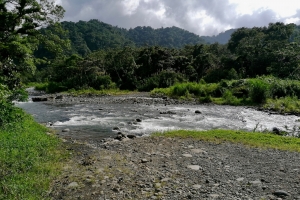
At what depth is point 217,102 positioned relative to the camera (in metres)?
33.0

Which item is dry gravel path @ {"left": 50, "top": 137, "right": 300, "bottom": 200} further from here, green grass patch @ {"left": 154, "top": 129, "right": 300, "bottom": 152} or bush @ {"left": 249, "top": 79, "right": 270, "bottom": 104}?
bush @ {"left": 249, "top": 79, "right": 270, "bottom": 104}

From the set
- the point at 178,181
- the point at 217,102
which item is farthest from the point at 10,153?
the point at 217,102

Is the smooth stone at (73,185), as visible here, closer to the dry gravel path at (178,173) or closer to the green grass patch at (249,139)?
the dry gravel path at (178,173)

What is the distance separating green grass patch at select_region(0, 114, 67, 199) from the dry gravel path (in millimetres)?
446

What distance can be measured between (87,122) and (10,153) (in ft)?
36.9

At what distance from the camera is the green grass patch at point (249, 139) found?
11828 millimetres

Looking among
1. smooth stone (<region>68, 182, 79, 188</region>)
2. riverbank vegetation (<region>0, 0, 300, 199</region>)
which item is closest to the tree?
riverbank vegetation (<region>0, 0, 300, 199</region>)

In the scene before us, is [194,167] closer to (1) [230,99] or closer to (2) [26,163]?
(2) [26,163]

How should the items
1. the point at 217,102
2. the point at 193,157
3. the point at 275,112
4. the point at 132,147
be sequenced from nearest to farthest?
the point at 193,157
the point at 132,147
the point at 275,112
the point at 217,102

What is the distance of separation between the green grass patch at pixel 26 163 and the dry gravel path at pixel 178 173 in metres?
0.45

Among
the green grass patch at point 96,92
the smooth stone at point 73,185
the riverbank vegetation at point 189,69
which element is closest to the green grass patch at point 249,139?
the smooth stone at point 73,185

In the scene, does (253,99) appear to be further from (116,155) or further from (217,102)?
(116,155)

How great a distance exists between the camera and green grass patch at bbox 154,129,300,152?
11.8 meters

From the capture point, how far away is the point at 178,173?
8.54 metres
